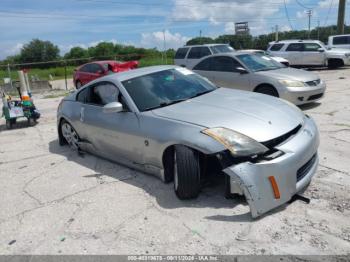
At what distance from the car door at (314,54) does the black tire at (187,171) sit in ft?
54.5

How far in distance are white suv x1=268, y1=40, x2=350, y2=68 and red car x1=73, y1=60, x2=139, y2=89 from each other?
905 centimetres

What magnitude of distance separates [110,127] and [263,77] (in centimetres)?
477

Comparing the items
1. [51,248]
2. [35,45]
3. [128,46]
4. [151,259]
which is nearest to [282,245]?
[151,259]

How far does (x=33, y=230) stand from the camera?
353 centimetres

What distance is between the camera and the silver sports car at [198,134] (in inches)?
128

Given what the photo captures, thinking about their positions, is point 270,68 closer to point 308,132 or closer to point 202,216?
point 308,132

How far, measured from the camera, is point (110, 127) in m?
4.78

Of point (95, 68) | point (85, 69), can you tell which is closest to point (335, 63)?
point (95, 68)

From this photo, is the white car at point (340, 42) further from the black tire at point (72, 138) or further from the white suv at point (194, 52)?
the black tire at point (72, 138)

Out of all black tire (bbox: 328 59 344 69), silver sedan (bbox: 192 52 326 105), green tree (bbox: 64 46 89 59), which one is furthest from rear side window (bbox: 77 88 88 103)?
green tree (bbox: 64 46 89 59)

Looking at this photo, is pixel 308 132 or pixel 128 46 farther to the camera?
pixel 128 46

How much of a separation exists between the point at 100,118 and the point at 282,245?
3.16 meters

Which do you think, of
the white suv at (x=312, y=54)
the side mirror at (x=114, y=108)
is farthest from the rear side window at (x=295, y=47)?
the side mirror at (x=114, y=108)

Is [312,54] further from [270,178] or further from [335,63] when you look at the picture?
[270,178]
